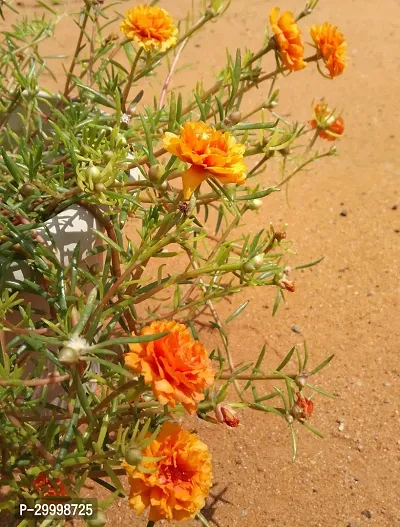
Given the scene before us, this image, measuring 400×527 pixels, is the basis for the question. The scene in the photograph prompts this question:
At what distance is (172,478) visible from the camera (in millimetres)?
553

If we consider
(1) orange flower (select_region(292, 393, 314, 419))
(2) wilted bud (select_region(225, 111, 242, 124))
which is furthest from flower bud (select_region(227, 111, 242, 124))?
(1) orange flower (select_region(292, 393, 314, 419))

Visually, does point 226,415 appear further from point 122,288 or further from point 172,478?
point 122,288

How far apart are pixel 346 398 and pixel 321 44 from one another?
1.99ft

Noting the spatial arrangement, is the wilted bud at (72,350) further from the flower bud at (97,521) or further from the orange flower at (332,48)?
the orange flower at (332,48)

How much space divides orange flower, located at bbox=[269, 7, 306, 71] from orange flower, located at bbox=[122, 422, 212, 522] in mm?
515

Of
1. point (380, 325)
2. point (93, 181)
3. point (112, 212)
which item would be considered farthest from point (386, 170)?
point (93, 181)

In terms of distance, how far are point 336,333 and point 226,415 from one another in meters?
0.62

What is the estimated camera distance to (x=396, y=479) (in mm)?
964

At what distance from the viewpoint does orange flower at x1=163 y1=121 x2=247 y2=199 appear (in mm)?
505

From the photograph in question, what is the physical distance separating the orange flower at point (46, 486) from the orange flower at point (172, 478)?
0.48 ft

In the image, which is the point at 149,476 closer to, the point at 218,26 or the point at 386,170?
the point at 386,170

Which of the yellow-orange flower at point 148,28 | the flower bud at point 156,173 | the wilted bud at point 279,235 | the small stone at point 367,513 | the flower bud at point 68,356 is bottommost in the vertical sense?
the small stone at point 367,513

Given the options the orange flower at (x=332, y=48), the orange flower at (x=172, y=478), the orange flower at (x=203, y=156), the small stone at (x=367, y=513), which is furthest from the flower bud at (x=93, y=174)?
the small stone at (x=367, y=513)

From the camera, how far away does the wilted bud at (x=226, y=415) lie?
0.64 metres
